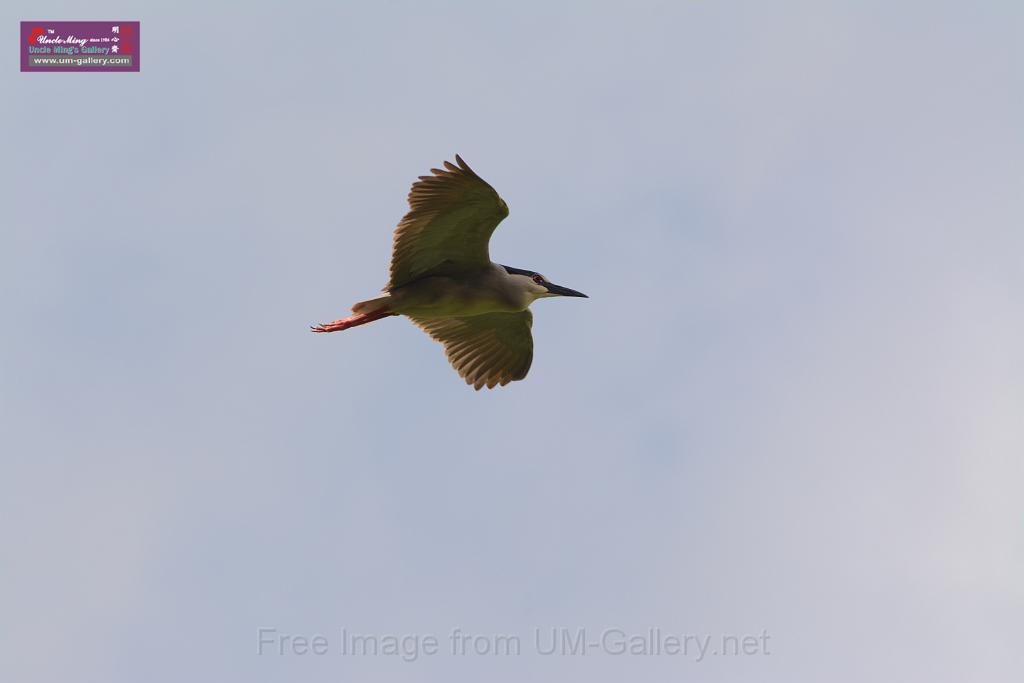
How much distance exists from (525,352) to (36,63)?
869 cm

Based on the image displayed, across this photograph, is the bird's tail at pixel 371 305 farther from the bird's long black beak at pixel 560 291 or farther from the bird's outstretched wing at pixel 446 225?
the bird's long black beak at pixel 560 291

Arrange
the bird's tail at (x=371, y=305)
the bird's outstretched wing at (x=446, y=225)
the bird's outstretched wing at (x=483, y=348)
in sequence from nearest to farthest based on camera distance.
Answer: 1. the bird's outstretched wing at (x=446, y=225)
2. the bird's tail at (x=371, y=305)
3. the bird's outstretched wing at (x=483, y=348)

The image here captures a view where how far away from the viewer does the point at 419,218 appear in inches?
627

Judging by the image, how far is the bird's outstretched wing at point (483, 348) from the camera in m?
17.9

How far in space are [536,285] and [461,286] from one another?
1.09m

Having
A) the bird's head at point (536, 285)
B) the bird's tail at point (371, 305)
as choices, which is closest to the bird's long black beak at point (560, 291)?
the bird's head at point (536, 285)

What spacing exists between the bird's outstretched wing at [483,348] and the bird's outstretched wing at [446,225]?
4.27 feet

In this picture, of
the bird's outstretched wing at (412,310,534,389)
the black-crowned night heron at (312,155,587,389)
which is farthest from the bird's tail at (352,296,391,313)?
the bird's outstretched wing at (412,310,534,389)

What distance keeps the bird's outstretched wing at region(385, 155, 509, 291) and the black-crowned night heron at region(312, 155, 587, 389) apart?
1 cm

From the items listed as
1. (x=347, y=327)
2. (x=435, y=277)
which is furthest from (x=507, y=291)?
(x=347, y=327)

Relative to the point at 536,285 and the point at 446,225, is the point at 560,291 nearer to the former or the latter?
the point at 536,285

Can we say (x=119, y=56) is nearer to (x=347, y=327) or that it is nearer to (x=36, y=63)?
(x=36, y=63)

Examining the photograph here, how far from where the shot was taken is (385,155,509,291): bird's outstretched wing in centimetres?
1545

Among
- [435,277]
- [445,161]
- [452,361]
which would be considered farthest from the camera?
[452,361]
